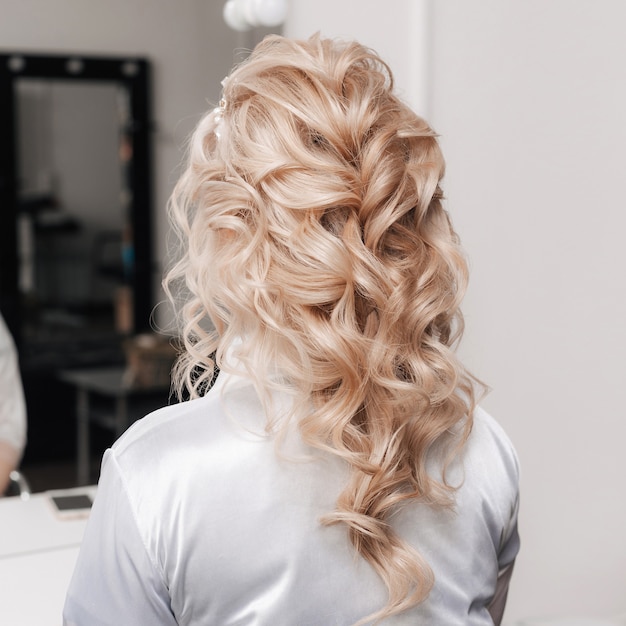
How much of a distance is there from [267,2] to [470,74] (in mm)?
400

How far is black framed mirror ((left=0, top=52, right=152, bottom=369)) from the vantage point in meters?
3.75

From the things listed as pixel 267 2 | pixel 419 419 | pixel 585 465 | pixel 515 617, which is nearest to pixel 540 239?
pixel 585 465

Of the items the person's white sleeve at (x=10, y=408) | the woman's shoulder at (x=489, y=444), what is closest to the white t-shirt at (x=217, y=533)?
the woman's shoulder at (x=489, y=444)

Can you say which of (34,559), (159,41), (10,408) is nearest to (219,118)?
(34,559)

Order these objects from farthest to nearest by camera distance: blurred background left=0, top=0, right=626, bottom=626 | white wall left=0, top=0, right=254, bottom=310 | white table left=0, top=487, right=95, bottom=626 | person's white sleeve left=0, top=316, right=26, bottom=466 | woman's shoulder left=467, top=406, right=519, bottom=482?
white wall left=0, top=0, right=254, bottom=310
person's white sleeve left=0, top=316, right=26, bottom=466
blurred background left=0, top=0, right=626, bottom=626
white table left=0, top=487, right=95, bottom=626
woman's shoulder left=467, top=406, right=519, bottom=482

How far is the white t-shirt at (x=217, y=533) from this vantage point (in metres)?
0.71

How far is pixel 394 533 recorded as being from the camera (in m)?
0.77

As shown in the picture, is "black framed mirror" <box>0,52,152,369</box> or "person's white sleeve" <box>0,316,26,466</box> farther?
"black framed mirror" <box>0,52,152,369</box>

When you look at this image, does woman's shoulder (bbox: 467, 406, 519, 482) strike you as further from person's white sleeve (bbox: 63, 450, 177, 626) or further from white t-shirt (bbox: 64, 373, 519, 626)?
person's white sleeve (bbox: 63, 450, 177, 626)

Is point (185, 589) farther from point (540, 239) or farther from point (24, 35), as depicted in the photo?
point (24, 35)

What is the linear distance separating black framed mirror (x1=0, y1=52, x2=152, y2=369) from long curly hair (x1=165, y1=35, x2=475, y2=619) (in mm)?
3231

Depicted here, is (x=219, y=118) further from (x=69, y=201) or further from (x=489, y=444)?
(x=69, y=201)

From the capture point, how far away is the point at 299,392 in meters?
0.72

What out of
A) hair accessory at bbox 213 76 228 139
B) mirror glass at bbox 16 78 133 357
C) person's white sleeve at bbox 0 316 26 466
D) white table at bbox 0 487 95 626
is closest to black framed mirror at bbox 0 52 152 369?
mirror glass at bbox 16 78 133 357
